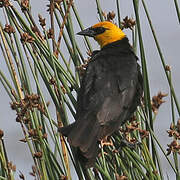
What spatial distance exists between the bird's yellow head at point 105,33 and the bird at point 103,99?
1.00 ft

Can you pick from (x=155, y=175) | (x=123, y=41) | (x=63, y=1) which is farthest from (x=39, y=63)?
(x=123, y=41)

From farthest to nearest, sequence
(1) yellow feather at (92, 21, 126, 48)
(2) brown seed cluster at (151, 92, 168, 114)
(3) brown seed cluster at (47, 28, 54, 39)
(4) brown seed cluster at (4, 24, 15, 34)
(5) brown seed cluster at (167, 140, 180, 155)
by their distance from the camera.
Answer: (1) yellow feather at (92, 21, 126, 48) < (3) brown seed cluster at (47, 28, 54, 39) < (4) brown seed cluster at (4, 24, 15, 34) < (2) brown seed cluster at (151, 92, 168, 114) < (5) brown seed cluster at (167, 140, 180, 155)

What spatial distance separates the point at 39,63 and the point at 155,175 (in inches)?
31.2

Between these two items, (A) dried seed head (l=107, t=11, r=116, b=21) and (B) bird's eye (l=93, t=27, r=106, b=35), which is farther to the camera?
(B) bird's eye (l=93, t=27, r=106, b=35)

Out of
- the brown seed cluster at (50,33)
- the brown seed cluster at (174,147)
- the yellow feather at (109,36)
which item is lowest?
the brown seed cluster at (174,147)

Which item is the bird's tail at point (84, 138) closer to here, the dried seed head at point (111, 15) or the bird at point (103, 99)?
the bird at point (103, 99)

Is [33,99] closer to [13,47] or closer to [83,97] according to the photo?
[13,47]

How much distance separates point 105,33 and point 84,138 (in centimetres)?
139

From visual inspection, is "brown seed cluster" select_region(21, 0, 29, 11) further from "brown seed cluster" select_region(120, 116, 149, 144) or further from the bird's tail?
"brown seed cluster" select_region(120, 116, 149, 144)

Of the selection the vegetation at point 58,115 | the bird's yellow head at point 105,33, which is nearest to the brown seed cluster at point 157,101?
the vegetation at point 58,115

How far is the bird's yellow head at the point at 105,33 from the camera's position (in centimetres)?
327

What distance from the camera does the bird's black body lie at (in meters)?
2.22

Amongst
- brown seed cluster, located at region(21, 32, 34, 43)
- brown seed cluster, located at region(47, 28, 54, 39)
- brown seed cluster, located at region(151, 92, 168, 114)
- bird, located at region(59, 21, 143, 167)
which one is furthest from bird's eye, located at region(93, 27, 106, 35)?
brown seed cluster, located at region(151, 92, 168, 114)

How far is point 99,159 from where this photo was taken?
2078 millimetres
